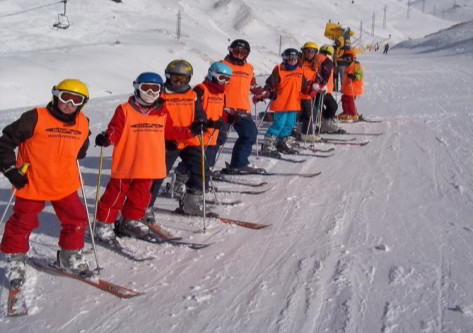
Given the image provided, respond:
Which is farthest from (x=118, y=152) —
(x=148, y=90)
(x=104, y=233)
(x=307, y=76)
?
(x=307, y=76)

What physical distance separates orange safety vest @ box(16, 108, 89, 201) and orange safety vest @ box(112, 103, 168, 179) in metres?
0.59

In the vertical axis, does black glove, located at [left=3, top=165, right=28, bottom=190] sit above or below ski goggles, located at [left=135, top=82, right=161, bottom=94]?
below

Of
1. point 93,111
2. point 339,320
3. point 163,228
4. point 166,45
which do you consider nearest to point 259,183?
point 163,228

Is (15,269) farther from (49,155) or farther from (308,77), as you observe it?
(308,77)

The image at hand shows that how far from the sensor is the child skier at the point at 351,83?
36.9 ft

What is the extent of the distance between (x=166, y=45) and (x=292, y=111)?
67.0 feet

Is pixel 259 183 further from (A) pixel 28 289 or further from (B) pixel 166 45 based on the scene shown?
(B) pixel 166 45

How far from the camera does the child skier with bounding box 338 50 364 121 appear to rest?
11234 millimetres

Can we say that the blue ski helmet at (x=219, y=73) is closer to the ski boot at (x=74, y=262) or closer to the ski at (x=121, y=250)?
the ski at (x=121, y=250)

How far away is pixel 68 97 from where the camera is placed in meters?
3.43

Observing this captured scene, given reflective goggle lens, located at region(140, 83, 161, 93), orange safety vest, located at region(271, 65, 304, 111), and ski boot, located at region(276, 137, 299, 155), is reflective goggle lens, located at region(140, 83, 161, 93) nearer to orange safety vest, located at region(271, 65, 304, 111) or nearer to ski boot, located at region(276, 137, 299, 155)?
orange safety vest, located at region(271, 65, 304, 111)

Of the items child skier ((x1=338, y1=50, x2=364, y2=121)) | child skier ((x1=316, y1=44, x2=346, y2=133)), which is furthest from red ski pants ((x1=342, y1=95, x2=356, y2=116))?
child skier ((x1=316, y1=44, x2=346, y2=133))

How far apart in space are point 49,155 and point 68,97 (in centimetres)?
45

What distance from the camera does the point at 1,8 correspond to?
3017 centimetres
